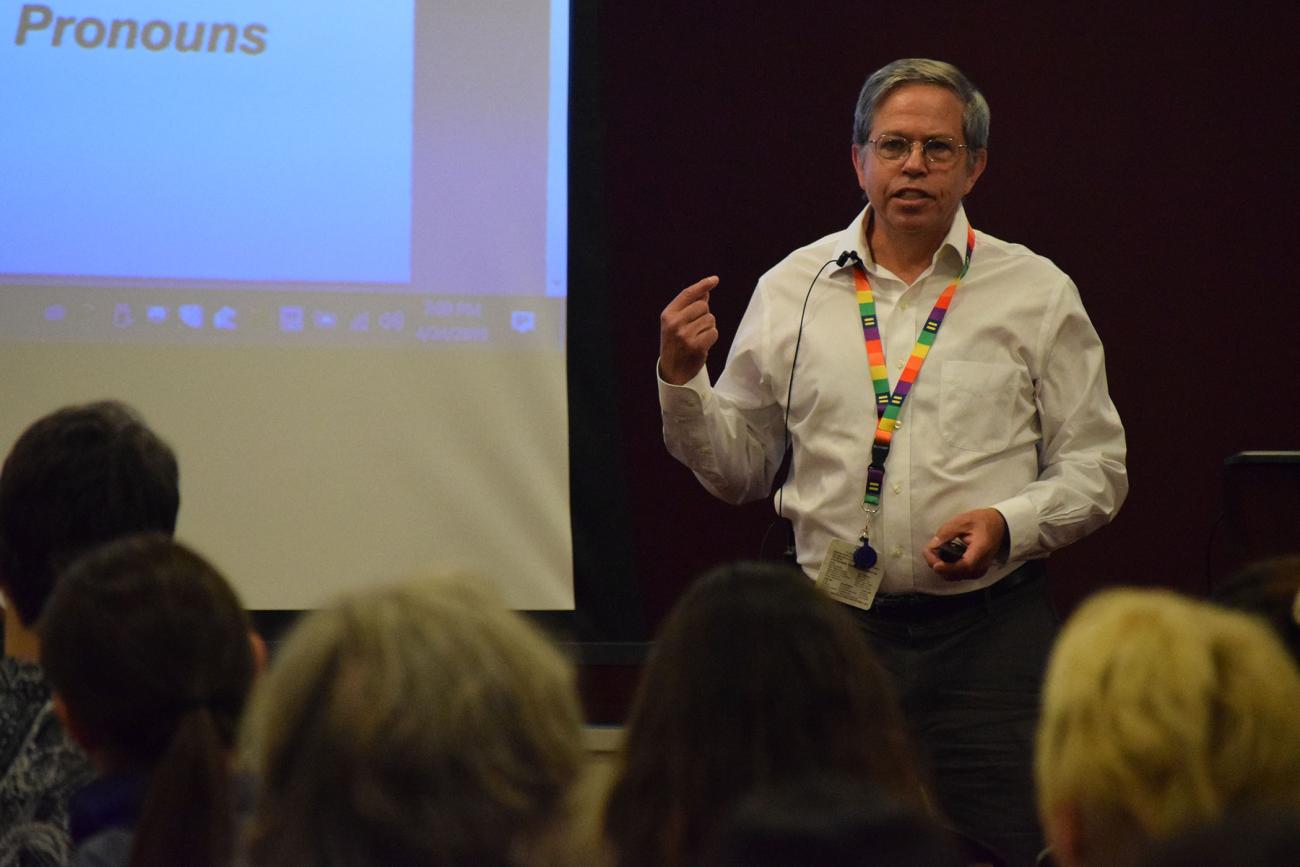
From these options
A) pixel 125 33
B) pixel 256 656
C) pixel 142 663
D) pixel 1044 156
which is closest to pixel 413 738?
pixel 142 663

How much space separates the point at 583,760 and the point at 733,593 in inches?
11.1

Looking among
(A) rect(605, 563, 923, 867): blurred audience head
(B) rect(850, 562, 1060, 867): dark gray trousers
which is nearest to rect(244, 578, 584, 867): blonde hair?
(A) rect(605, 563, 923, 867): blurred audience head

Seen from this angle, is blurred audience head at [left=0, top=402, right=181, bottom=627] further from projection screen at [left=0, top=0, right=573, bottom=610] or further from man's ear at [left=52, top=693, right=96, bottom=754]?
projection screen at [left=0, top=0, right=573, bottom=610]

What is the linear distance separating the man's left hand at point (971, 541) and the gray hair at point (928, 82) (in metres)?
0.79

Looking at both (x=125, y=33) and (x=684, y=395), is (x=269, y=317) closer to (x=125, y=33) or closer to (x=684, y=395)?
(x=125, y=33)

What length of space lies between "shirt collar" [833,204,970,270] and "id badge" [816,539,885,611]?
58cm

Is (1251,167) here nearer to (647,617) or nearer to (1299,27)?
(1299,27)

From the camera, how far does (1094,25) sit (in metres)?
4.25

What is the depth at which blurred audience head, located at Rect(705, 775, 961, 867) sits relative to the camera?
0.91m

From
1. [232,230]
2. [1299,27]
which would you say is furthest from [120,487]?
[1299,27]

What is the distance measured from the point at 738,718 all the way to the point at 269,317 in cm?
240

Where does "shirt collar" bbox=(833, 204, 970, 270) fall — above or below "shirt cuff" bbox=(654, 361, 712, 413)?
above

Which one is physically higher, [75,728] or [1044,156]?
[1044,156]

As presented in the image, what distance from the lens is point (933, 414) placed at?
2904mm
